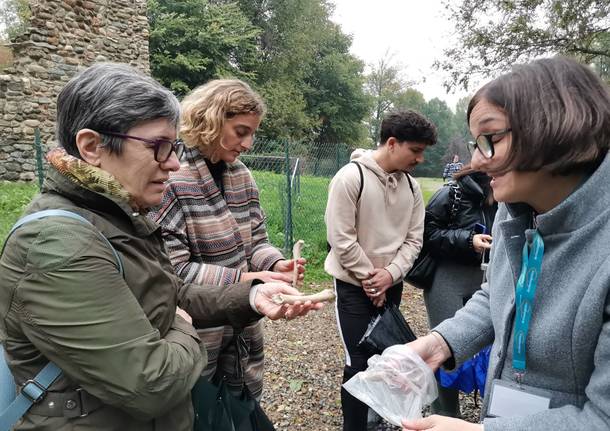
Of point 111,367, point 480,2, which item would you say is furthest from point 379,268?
point 480,2

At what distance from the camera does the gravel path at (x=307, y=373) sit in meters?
3.40

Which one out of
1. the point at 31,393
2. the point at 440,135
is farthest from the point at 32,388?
the point at 440,135

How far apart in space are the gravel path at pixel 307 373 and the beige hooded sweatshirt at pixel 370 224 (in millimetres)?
1241

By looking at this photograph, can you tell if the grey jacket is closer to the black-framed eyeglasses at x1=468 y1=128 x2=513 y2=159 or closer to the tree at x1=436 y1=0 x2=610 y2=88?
the black-framed eyeglasses at x1=468 y1=128 x2=513 y2=159

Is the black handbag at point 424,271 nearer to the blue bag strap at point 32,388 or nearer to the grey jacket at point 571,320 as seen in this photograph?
the grey jacket at point 571,320

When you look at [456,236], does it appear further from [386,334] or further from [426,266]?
A: [386,334]

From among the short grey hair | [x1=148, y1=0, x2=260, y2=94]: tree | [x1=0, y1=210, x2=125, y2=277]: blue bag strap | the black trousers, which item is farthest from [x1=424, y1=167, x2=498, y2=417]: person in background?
[x1=148, y1=0, x2=260, y2=94]: tree

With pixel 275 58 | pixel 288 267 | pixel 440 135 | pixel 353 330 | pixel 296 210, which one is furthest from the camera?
pixel 440 135

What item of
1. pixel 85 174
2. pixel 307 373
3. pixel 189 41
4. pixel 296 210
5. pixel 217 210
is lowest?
pixel 307 373

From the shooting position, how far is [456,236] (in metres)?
2.76

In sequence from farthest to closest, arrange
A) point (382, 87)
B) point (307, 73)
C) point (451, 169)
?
1. point (382, 87)
2. point (307, 73)
3. point (451, 169)

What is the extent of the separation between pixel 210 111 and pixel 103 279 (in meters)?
1.13

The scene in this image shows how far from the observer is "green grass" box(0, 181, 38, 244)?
588 cm

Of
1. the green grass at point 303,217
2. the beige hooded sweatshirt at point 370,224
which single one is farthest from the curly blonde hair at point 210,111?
the green grass at point 303,217
